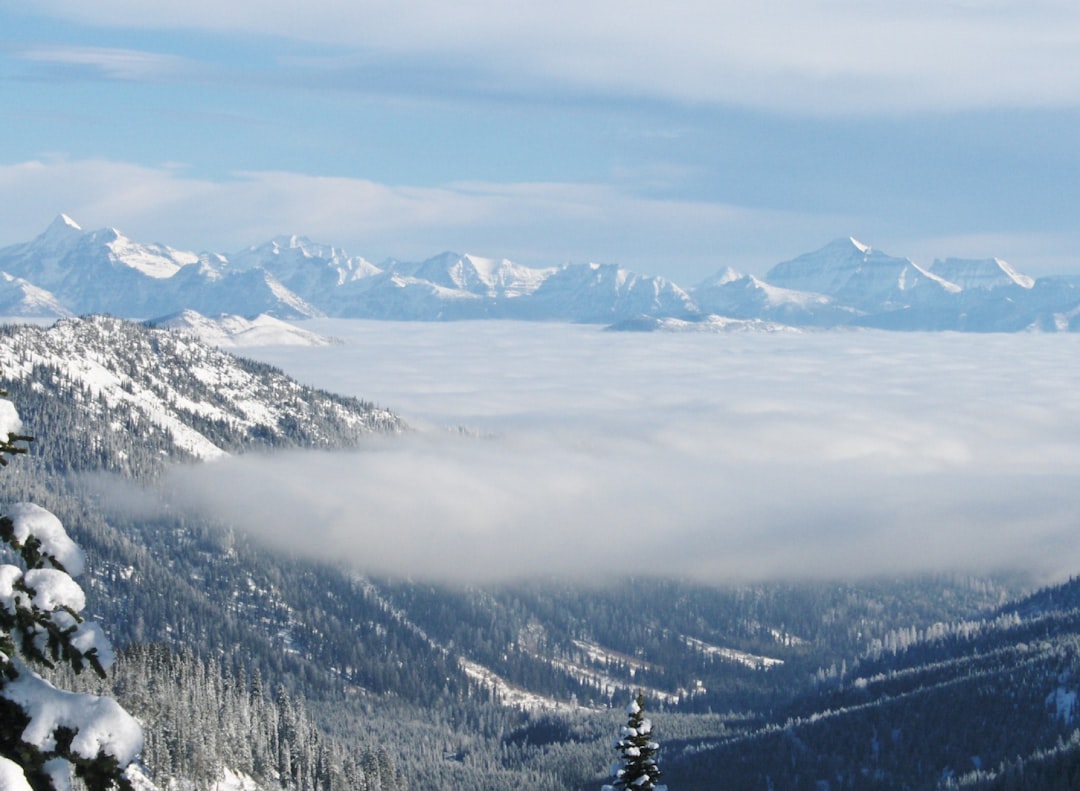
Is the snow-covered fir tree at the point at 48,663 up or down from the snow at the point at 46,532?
down

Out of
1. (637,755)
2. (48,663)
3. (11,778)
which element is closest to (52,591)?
(48,663)

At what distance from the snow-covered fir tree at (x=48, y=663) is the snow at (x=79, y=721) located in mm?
17

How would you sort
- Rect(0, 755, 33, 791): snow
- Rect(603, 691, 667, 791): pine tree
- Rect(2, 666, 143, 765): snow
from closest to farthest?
Rect(0, 755, 33, 791): snow
Rect(2, 666, 143, 765): snow
Rect(603, 691, 667, 791): pine tree

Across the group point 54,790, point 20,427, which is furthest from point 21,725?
point 20,427

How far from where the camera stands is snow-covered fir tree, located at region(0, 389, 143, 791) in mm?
19141

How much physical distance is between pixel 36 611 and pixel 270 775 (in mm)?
186182

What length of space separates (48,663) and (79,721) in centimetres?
141

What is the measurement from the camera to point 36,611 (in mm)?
20156

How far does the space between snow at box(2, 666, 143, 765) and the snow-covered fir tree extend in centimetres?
2

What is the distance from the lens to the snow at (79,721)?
18984 mm

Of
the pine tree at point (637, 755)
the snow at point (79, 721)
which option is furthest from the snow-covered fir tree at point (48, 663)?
the pine tree at point (637, 755)

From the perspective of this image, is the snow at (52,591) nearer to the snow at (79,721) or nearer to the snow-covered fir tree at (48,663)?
the snow-covered fir tree at (48,663)

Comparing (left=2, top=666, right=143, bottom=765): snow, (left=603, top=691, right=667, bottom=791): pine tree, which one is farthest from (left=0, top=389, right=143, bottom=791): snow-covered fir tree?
(left=603, top=691, right=667, bottom=791): pine tree

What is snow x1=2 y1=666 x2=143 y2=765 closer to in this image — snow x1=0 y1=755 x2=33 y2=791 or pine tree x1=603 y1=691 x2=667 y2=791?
snow x1=0 y1=755 x2=33 y2=791
